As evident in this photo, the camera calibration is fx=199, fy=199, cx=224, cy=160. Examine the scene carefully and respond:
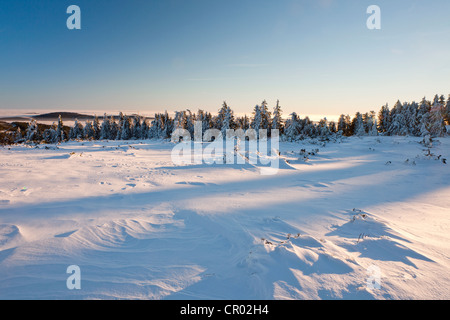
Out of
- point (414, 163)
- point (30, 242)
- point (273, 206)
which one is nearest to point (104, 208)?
point (30, 242)

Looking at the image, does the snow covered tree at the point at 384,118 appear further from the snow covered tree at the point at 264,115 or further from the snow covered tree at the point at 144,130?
the snow covered tree at the point at 144,130

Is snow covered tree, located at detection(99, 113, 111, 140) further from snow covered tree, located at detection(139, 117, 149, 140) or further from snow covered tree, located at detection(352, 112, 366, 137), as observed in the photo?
snow covered tree, located at detection(352, 112, 366, 137)

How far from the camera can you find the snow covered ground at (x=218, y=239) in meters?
2.43

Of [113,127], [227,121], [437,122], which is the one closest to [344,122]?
[437,122]

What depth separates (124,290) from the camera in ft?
7.87

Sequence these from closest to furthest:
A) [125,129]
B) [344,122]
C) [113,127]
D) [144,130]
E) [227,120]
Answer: [227,120]
[125,129]
[344,122]
[144,130]
[113,127]

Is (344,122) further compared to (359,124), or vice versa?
(344,122)

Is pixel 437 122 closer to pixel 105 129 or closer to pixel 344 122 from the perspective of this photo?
pixel 344 122

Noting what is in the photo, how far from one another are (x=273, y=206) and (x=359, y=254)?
242cm

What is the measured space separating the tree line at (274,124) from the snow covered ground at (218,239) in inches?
966

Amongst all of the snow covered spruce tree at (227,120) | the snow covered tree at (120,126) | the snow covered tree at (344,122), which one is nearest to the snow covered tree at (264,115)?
the snow covered spruce tree at (227,120)

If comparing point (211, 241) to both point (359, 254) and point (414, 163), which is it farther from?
point (414, 163)

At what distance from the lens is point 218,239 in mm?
3713

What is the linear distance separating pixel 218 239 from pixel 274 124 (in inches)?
1509
